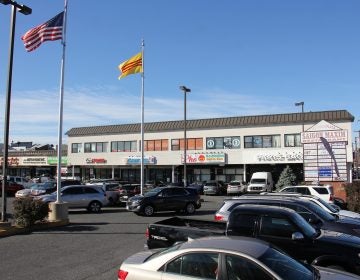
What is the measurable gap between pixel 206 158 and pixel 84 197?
3337 cm

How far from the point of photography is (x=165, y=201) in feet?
82.7

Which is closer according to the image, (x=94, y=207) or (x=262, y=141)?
(x=94, y=207)

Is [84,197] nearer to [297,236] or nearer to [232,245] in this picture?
[297,236]

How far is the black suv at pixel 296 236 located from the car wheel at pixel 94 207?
61.0ft

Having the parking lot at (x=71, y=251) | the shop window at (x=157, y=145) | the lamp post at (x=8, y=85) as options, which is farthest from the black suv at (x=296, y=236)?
the shop window at (x=157, y=145)

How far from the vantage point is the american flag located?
1911cm

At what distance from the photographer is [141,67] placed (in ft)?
102

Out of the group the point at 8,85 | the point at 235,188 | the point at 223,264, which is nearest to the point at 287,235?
the point at 223,264

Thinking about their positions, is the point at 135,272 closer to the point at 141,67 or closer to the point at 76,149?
the point at 141,67

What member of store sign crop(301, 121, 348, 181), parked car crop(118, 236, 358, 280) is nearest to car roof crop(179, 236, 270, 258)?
parked car crop(118, 236, 358, 280)

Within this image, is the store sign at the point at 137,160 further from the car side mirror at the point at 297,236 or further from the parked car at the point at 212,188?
the car side mirror at the point at 297,236

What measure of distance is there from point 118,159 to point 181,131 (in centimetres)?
1081

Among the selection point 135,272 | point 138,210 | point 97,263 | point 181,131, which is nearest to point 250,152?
point 181,131

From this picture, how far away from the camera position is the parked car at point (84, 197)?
2653 cm
